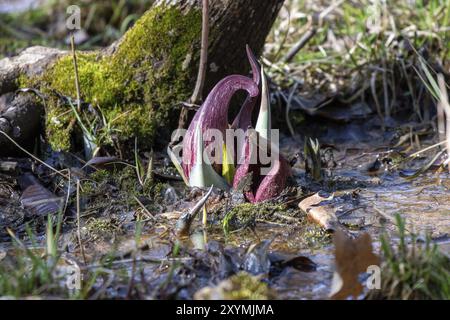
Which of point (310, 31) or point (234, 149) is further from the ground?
point (310, 31)

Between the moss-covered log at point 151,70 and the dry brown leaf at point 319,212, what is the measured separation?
1060mm

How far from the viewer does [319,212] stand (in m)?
2.99

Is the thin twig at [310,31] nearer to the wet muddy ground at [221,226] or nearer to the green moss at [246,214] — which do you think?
the wet muddy ground at [221,226]

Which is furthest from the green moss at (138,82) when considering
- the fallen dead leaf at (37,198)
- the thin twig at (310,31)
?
the thin twig at (310,31)

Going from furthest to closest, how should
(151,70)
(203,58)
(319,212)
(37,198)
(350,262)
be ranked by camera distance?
(151,70) → (203,58) → (37,198) → (319,212) → (350,262)

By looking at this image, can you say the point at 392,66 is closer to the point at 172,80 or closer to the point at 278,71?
the point at 278,71

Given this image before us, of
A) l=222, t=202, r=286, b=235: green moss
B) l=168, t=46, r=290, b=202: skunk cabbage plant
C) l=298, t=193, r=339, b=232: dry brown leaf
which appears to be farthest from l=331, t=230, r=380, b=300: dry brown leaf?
l=168, t=46, r=290, b=202: skunk cabbage plant

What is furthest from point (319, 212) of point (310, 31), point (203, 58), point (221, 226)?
point (310, 31)

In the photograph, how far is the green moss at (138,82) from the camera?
376cm

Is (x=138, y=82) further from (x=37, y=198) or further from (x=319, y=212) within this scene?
(x=319, y=212)

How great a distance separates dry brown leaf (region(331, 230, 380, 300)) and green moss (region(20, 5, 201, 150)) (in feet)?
5.82

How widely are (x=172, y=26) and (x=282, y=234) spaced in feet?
4.67

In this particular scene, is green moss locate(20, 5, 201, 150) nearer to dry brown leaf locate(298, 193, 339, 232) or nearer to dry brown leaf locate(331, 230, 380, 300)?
dry brown leaf locate(298, 193, 339, 232)

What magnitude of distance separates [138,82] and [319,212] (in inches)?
54.1
